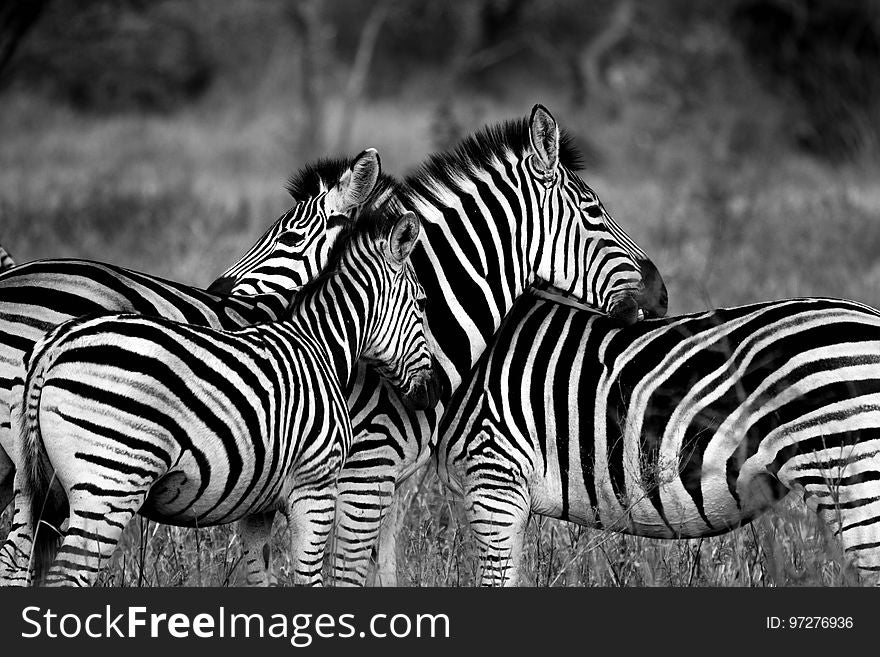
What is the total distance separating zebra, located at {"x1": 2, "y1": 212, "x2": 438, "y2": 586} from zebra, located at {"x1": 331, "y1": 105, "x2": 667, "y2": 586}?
20cm

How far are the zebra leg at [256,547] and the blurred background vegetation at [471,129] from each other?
115 millimetres

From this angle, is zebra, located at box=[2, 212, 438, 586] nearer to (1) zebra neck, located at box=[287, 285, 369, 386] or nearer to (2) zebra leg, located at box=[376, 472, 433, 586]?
(1) zebra neck, located at box=[287, 285, 369, 386]

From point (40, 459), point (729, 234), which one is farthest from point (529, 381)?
point (729, 234)

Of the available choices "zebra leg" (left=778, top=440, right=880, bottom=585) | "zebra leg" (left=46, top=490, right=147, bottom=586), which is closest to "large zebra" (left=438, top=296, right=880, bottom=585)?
"zebra leg" (left=778, top=440, right=880, bottom=585)

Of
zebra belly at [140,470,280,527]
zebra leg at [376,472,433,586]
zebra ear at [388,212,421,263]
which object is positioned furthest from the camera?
zebra leg at [376,472,433,586]

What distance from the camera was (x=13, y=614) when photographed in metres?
3.79

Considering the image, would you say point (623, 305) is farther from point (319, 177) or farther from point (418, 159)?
point (418, 159)

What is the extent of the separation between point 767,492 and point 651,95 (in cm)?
2188

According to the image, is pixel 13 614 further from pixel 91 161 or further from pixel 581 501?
pixel 91 161

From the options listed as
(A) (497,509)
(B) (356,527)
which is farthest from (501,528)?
(B) (356,527)

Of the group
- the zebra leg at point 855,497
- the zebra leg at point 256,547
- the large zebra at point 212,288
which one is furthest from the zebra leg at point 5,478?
the zebra leg at point 855,497

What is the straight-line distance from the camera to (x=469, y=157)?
199 inches

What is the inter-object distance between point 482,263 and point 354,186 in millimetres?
719

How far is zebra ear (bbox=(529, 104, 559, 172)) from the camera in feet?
16.3
